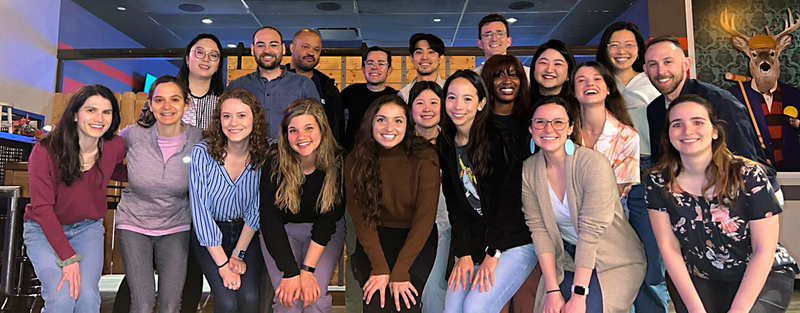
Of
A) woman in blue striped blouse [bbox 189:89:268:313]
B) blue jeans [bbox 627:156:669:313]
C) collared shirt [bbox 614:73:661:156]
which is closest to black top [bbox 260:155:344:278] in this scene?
woman in blue striped blouse [bbox 189:89:268:313]

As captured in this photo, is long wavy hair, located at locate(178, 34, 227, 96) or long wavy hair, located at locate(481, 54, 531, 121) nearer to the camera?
long wavy hair, located at locate(481, 54, 531, 121)

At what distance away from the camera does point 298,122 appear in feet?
7.85

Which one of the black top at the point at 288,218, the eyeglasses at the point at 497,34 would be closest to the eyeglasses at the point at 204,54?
the black top at the point at 288,218

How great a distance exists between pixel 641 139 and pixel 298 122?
1676 millimetres

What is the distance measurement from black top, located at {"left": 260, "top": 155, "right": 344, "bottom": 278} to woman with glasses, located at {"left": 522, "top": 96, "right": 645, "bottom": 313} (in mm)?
943

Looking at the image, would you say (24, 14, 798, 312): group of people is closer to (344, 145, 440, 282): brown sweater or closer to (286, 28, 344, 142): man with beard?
(344, 145, 440, 282): brown sweater

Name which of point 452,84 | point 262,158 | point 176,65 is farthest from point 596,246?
point 176,65

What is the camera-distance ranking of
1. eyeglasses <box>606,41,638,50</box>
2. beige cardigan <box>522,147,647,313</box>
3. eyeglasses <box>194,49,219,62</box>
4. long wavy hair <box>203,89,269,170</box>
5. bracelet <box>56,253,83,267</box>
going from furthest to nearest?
eyeglasses <box>194,49,219,62</box>
eyeglasses <box>606,41,638,50</box>
long wavy hair <box>203,89,269,170</box>
bracelet <box>56,253,83,267</box>
beige cardigan <box>522,147,647,313</box>

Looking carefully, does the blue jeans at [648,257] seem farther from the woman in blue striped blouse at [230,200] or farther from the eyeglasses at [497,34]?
the woman in blue striped blouse at [230,200]

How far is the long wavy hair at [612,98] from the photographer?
2.29 metres

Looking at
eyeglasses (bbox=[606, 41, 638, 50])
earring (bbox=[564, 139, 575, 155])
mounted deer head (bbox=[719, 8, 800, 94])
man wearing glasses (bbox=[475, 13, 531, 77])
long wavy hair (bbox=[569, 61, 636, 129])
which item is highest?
mounted deer head (bbox=[719, 8, 800, 94])

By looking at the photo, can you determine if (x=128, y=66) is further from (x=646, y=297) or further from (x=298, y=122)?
(x=646, y=297)

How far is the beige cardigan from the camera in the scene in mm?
2002

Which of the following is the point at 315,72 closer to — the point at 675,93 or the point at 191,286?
the point at 191,286
